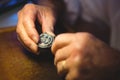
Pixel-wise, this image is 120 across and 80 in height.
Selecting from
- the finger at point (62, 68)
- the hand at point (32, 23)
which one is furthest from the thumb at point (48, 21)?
the finger at point (62, 68)

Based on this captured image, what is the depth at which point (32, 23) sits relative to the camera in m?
0.59

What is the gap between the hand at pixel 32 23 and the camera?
556mm

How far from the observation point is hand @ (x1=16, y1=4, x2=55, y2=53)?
21.9 inches

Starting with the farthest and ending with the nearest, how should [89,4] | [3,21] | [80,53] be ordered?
[3,21], [89,4], [80,53]

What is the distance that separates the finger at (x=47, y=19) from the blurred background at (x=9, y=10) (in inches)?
6.5

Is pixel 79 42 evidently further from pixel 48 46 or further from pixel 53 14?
pixel 53 14

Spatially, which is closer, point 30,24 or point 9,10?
point 30,24

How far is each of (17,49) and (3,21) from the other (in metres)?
0.21

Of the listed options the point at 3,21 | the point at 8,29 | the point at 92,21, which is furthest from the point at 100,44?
the point at 3,21

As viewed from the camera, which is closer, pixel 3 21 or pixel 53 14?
pixel 53 14

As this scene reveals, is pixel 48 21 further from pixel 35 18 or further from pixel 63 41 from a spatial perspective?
pixel 63 41

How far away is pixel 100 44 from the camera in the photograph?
463mm

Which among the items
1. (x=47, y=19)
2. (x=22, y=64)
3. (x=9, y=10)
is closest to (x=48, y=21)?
(x=47, y=19)

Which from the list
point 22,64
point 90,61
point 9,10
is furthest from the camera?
point 9,10
